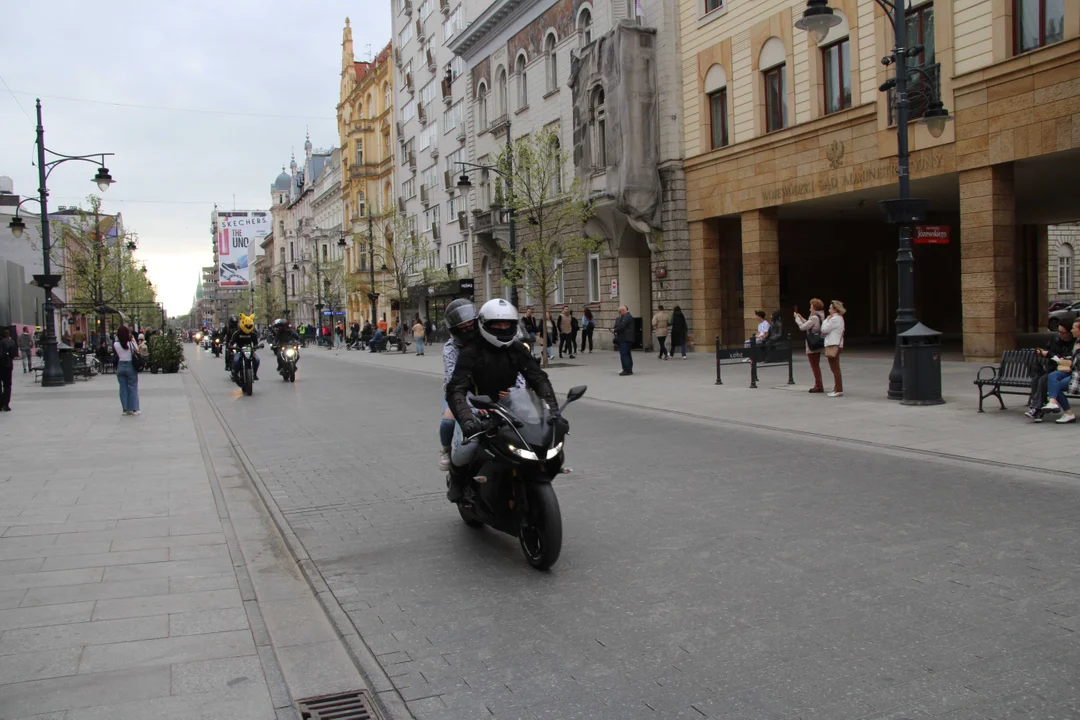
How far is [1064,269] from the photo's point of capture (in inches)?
1884

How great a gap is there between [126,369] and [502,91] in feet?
93.4

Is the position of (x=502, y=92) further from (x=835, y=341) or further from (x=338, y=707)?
(x=338, y=707)

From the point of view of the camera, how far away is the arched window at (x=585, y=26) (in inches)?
1286

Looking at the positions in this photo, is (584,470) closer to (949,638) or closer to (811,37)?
(949,638)

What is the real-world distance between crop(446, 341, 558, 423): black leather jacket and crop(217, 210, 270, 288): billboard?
82730 millimetres

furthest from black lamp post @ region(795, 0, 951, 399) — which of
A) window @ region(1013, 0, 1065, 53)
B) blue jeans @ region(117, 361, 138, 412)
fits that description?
blue jeans @ region(117, 361, 138, 412)

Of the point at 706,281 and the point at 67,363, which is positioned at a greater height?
the point at 706,281

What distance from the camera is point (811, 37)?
22859 mm

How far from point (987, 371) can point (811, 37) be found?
1071 centimetres

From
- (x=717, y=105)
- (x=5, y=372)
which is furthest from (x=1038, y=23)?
(x=5, y=372)

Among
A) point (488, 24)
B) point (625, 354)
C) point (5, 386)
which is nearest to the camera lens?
point (5, 386)

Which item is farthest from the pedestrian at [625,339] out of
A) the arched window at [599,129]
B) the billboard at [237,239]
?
the billboard at [237,239]

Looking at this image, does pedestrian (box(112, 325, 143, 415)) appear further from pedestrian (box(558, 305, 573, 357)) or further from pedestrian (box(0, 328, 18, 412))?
pedestrian (box(558, 305, 573, 357))

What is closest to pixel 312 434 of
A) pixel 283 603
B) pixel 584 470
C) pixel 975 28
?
pixel 584 470
